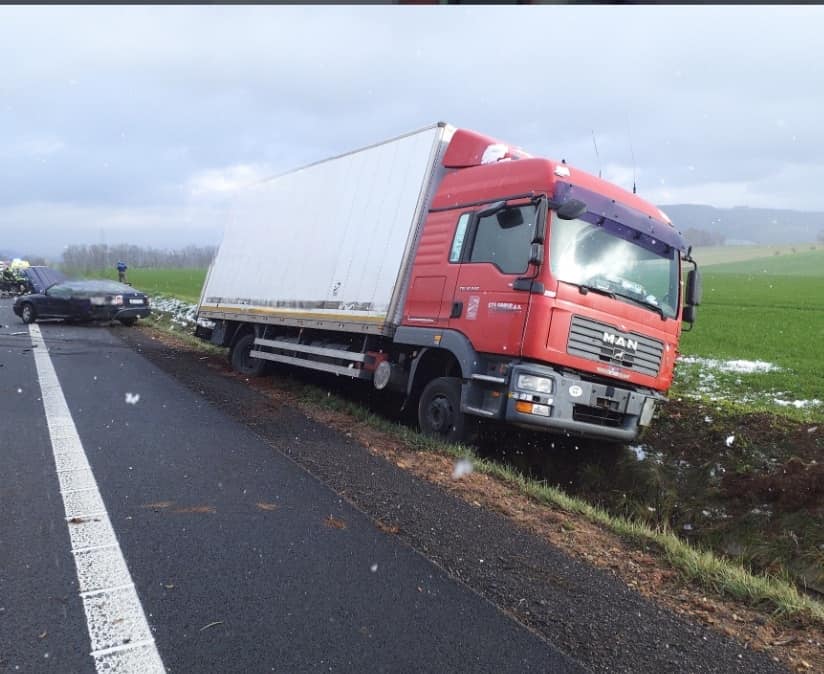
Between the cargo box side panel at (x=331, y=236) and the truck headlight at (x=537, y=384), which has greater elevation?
the cargo box side panel at (x=331, y=236)

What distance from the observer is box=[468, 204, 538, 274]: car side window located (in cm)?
632

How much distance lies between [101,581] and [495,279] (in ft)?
14.9

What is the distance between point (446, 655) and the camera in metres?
2.78

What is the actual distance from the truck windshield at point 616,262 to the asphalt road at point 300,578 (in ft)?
8.94

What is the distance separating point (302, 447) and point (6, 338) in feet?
40.8

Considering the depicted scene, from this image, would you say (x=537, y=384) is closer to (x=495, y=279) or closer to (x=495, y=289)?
(x=495, y=289)

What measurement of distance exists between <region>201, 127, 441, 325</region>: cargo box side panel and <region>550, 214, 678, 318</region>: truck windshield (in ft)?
7.28

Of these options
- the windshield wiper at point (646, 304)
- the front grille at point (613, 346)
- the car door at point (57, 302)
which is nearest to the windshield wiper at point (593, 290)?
the windshield wiper at point (646, 304)

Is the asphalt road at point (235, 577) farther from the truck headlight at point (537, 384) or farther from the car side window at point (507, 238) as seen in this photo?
the car side window at point (507, 238)

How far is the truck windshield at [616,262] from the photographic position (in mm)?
6246

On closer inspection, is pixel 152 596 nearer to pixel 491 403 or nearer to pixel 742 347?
pixel 491 403

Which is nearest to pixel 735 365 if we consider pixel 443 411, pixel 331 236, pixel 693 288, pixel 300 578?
pixel 693 288

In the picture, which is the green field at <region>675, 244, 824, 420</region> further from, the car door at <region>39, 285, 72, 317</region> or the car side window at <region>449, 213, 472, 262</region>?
the car door at <region>39, 285, 72, 317</region>

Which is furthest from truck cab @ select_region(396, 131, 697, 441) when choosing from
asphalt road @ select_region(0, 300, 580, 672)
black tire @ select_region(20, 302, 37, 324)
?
black tire @ select_region(20, 302, 37, 324)
